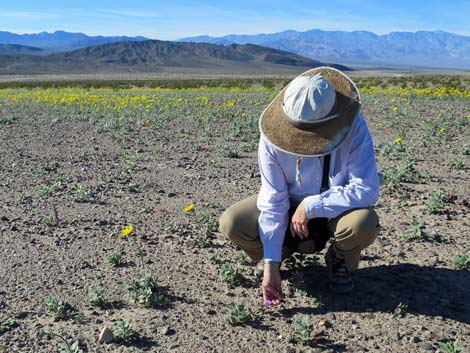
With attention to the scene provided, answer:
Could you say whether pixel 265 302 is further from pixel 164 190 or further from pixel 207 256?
pixel 164 190

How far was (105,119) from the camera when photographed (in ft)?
42.7

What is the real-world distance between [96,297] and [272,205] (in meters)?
1.32

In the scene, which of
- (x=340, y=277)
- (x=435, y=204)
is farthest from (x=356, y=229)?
(x=435, y=204)

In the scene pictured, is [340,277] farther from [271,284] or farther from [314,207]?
[314,207]

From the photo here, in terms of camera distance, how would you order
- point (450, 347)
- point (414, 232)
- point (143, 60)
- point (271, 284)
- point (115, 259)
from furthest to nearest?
point (143, 60), point (414, 232), point (115, 259), point (271, 284), point (450, 347)

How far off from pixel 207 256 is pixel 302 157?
60.9 inches

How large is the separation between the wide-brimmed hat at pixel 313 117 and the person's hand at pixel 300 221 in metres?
0.37

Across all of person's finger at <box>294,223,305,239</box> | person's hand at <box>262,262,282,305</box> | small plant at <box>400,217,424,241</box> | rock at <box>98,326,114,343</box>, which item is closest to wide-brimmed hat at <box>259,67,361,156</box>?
person's finger at <box>294,223,305,239</box>

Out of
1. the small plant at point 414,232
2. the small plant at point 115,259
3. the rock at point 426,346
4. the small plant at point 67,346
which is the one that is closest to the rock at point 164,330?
the small plant at point 67,346

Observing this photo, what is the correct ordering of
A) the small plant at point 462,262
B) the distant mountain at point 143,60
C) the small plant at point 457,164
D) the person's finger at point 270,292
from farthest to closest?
the distant mountain at point 143,60 → the small plant at point 457,164 → the small plant at point 462,262 → the person's finger at point 270,292

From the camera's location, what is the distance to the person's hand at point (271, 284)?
318 cm

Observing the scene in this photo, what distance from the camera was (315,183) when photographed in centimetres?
324

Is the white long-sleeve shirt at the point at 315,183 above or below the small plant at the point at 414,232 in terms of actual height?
above

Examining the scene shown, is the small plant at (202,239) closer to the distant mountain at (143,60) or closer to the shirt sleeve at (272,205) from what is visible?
the shirt sleeve at (272,205)
